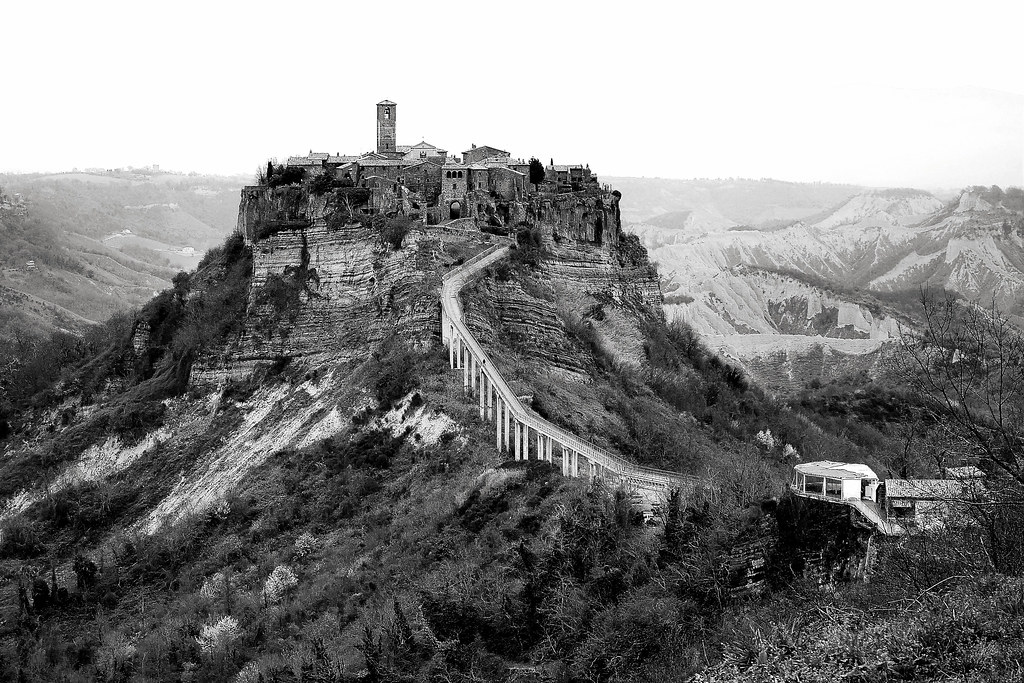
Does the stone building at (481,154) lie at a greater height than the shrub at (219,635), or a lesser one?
greater

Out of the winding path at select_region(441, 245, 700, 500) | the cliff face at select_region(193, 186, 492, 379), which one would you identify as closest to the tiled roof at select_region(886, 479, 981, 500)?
the winding path at select_region(441, 245, 700, 500)

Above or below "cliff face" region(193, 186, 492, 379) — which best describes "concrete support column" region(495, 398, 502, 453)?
below

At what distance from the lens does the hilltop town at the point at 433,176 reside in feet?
204

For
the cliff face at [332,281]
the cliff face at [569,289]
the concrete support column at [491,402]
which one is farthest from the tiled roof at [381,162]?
the concrete support column at [491,402]

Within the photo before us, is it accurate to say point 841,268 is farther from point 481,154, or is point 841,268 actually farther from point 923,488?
point 923,488

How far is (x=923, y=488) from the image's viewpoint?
34969mm

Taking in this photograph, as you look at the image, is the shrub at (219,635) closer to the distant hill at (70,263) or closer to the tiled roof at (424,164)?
the tiled roof at (424,164)

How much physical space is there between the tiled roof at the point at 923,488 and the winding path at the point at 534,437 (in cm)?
526

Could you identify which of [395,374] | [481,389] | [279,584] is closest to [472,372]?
[481,389]

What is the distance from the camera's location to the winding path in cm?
4188

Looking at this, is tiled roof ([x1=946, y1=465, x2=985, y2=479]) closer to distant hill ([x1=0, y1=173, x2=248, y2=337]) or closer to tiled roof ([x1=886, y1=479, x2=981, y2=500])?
tiled roof ([x1=886, y1=479, x2=981, y2=500])

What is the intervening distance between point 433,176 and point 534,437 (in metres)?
23.3

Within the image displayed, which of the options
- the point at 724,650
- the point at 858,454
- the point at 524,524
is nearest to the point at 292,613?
the point at 524,524

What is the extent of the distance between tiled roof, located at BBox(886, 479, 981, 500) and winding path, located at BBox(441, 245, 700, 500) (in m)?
5.26
